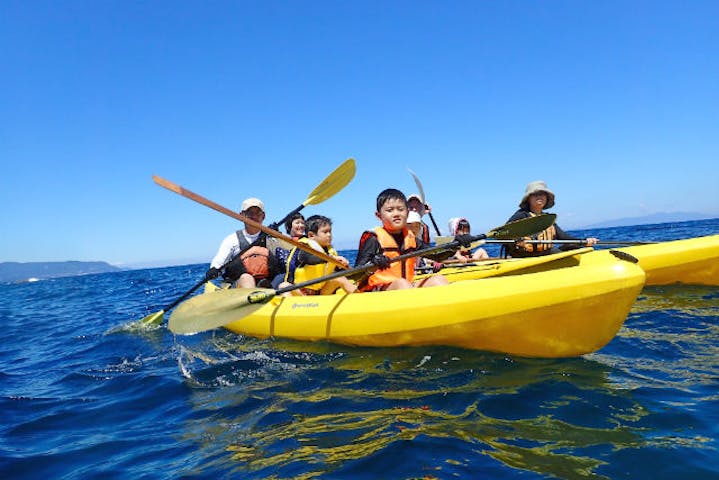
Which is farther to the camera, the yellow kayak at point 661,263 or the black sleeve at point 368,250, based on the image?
the yellow kayak at point 661,263

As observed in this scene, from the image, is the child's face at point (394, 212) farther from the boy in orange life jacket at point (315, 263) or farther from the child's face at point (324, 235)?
the child's face at point (324, 235)

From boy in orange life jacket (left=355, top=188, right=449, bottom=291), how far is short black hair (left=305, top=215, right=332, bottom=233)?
108 centimetres

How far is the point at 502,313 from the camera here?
327 cm

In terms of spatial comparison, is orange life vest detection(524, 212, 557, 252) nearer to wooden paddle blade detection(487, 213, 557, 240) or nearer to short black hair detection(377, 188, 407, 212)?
wooden paddle blade detection(487, 213, 557, 240)

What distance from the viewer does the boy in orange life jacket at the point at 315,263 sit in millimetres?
5370

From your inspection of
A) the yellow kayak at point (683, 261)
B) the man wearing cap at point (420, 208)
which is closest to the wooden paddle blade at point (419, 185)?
the man wearing cap at point (420, 208)

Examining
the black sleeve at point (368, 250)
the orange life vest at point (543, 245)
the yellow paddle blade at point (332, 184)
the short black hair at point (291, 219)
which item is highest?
the yellow paddle blade at point (332, 184)

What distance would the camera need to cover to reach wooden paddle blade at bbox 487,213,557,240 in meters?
4.35

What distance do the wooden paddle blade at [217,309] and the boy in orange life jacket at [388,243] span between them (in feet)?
3.36

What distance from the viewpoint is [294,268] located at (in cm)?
575

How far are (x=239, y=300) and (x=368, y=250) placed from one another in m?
1.37

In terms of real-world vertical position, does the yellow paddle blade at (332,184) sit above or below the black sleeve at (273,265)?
above

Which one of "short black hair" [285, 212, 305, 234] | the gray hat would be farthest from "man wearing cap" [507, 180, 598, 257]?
"short black hair" [285, 212, 305, 234]

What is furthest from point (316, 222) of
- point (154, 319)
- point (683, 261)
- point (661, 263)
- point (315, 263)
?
point (683, 261)
